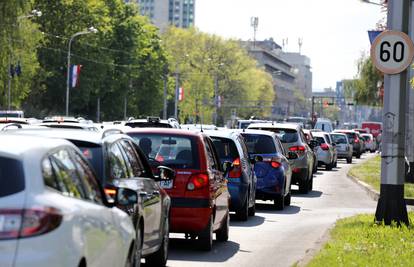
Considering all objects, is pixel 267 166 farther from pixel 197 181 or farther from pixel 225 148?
pixel 197 181

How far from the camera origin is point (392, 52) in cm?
1762

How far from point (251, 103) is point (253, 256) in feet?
447

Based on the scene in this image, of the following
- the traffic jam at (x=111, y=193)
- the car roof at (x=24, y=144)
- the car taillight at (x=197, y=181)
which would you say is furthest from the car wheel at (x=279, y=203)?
the car roof at (x=24, y=144)

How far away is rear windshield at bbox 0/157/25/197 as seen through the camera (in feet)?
22.1

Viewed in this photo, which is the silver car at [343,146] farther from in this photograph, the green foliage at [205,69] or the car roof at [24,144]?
the green foliage at [205,69]

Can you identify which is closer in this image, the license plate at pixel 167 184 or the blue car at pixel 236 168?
the license plate at pixel 167 184

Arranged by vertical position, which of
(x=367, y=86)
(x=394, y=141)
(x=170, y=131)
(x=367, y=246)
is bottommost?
(x=367, y=246)

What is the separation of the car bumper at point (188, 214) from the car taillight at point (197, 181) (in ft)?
0.54

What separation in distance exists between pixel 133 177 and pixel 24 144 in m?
3.73

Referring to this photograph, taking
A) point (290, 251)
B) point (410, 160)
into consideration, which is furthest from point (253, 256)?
point (410, 160)

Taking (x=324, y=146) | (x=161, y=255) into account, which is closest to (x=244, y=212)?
(x=161, y=255)

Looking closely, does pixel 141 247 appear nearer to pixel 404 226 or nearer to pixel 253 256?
pixel 253 256

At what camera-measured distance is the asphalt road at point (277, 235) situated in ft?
45.5

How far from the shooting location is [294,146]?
3005cm
